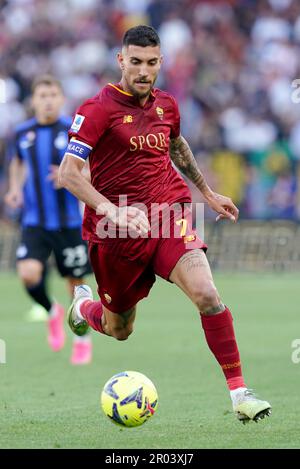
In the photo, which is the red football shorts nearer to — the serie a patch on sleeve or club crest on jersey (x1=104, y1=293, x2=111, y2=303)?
club crest on jersey (x1=104, y1=293, x2=111, y2=303)

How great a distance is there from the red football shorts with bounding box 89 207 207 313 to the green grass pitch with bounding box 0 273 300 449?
0.84 m

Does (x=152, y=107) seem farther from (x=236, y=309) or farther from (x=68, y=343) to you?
(x=236, y=309)

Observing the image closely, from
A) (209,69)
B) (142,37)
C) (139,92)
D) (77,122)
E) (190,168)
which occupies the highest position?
(209,69)

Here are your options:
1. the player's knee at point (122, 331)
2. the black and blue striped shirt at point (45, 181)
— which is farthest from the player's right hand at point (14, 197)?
the player's knee at point (122, 331)

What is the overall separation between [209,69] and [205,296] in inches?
618

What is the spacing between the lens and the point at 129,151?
24.2ft

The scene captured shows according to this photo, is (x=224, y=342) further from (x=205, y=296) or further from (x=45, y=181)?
(x=45, y=181)

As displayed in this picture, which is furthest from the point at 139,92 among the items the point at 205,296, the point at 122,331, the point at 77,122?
the point at 122,331

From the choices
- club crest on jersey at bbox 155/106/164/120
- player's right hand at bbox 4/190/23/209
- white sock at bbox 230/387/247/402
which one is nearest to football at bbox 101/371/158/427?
white sock at bbox 230/387/247/402

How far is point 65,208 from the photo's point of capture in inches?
453

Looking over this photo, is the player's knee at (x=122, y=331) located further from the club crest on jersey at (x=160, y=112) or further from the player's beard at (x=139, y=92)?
the player's beard at (x=139, y=92)

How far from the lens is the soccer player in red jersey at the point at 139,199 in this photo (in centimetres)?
699

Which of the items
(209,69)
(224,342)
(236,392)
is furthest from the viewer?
(209,69)

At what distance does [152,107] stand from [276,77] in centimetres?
1447
